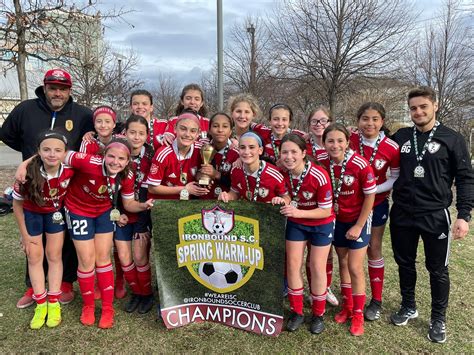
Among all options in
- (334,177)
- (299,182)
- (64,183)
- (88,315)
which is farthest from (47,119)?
(334,177)

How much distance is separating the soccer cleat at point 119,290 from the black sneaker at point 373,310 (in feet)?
9.40

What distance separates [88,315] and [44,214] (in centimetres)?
118

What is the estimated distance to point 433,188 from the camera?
3.57 m

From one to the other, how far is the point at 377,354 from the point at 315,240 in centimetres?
119

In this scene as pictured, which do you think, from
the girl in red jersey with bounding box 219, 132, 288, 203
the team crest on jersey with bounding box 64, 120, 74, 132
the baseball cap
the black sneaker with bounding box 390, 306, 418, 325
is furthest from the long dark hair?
the black sneaker with bounding box 390, 306, 418, 325

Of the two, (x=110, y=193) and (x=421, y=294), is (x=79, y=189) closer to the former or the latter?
(x=110, y=193)

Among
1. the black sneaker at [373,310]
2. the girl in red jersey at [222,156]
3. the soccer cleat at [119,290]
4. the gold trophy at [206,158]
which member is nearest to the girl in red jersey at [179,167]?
the gold trophy at [206,158]

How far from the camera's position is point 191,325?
392cm

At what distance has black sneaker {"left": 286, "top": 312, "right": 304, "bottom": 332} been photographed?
3.78m

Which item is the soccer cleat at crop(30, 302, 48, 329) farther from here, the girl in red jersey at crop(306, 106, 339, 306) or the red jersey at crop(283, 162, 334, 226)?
the girl in red jersey at crop(306, 106, 339, 306)

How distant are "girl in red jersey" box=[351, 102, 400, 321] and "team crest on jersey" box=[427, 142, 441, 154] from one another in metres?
0.31

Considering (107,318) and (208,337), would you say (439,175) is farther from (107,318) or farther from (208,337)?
(107,318)

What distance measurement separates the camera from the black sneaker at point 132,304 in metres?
4.18

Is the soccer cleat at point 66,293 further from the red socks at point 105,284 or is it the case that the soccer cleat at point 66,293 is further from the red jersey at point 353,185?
the red jersey at point 353,185
